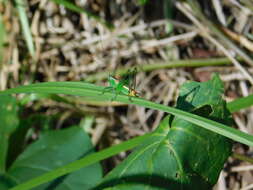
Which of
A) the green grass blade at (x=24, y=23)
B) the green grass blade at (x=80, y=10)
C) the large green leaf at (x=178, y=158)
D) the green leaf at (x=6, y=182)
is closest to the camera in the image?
the large green leaf at (x=178, y=158)

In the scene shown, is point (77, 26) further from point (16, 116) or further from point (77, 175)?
point (77, 175)

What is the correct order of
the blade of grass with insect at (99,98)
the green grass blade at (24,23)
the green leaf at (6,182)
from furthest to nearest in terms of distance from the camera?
the green grass blade at (24,23) < the green leaf at (6,182) < the blade of grass with insect at (99,98)

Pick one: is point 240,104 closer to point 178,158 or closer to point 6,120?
point 178,158

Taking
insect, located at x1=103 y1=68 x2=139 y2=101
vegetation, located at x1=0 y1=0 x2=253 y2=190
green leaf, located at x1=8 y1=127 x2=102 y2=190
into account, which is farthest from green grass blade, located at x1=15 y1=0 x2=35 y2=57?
insect, located at x1=103 y1=68 x2=139 y2=101

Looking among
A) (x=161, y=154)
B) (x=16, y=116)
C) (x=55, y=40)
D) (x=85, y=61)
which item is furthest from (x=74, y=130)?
(x=161, y=154)

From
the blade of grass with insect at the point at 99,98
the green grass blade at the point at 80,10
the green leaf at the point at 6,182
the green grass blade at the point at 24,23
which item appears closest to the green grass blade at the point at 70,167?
the blade of grass with insect at the point at 99,98

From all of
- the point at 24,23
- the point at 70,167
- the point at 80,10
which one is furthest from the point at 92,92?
the point at 24,23

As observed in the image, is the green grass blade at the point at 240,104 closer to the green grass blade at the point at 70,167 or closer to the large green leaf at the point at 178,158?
the large green leaf at the point at 178,158
